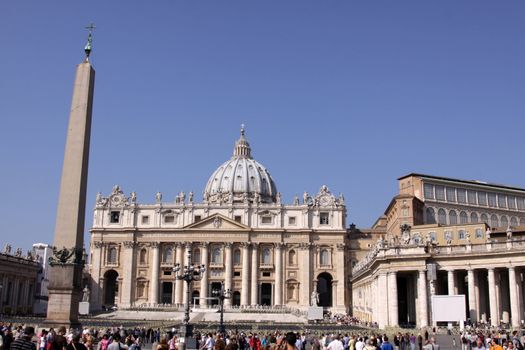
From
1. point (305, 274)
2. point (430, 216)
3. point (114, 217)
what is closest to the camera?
point (430, 216)

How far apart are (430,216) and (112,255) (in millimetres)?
44587

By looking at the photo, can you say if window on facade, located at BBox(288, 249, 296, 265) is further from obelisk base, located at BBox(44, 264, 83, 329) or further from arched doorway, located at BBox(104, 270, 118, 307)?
obelisk base, located at BBox(44, 264, 83, 329)

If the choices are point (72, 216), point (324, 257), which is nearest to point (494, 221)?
A: point (324, 257)

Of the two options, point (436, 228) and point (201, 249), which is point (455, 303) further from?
point (201, 249)

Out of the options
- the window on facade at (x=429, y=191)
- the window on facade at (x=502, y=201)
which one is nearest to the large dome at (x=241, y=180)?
the window on facade at (x=429, y=191)

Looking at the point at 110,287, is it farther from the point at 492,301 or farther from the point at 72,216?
the point at 72,216

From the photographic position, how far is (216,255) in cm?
8544

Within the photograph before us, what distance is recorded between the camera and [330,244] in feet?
281

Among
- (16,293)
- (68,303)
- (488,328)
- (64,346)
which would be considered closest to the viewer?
(64,346)

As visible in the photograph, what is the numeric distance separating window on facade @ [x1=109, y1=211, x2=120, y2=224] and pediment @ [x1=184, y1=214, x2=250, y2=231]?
10.7 metres

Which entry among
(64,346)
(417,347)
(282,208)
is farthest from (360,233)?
(64,346)

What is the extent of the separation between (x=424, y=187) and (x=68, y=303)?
59.6 m

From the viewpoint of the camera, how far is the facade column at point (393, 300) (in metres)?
45.5

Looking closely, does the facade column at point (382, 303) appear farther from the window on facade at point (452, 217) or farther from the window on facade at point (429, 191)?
the window on facade at point (452, 217)
